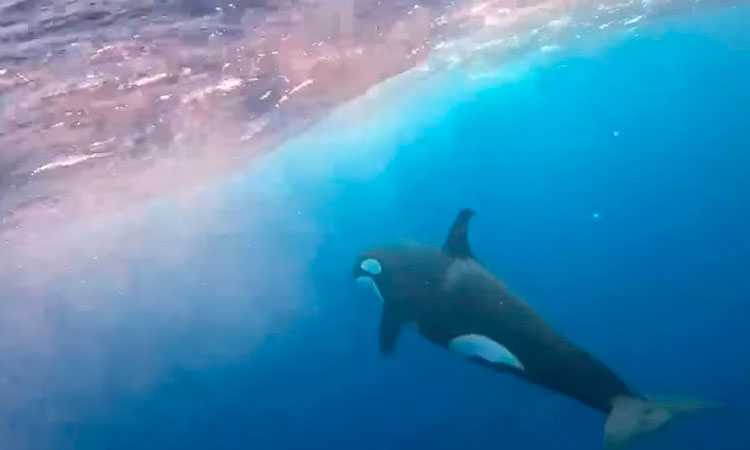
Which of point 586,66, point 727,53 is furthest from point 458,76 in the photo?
point 727,53

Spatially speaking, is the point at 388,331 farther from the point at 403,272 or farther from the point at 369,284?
the point at 403,272

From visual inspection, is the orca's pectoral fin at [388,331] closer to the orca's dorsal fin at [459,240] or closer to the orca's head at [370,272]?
the orca's head at [370,272]

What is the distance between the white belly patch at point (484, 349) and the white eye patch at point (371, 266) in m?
2.54

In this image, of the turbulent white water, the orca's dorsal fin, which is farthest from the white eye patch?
the turbulent white water

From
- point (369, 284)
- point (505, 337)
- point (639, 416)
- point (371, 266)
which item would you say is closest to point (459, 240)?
point (505, 337)

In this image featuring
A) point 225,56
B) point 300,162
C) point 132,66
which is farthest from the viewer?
point 300,162

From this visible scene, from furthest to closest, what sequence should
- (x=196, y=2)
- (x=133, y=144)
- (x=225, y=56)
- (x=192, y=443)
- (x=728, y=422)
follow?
(x=192, y=443) → (x=728, y=422) → (x=133, y=144) → (x=225, y=56) → (x=196, y=2)

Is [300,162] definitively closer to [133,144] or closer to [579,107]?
[133,144]

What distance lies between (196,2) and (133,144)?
17.6 feet

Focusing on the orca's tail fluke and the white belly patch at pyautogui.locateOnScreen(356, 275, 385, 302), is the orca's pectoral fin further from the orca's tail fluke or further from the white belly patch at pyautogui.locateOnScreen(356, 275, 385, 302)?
the orca's tail fluke

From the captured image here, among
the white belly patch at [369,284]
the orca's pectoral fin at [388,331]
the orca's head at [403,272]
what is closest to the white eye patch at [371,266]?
the orca's head at [403,272]

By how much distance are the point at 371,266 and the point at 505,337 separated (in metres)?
3.66

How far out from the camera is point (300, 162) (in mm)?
29750

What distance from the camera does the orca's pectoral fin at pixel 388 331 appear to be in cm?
1187
